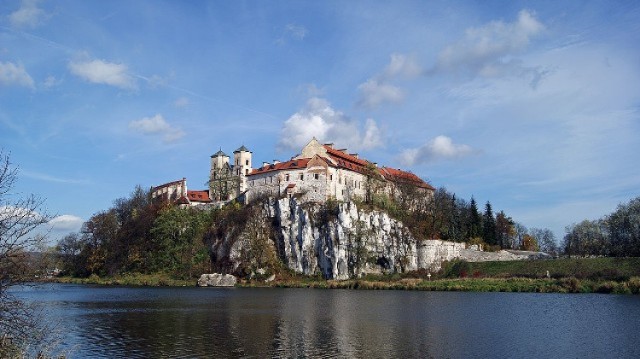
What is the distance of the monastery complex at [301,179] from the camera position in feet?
282

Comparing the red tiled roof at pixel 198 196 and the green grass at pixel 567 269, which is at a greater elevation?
the red tiled roof at pixel 198 196

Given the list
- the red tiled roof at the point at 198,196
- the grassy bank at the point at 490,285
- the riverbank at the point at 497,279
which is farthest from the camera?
the red tiled roof at the point at 198,196

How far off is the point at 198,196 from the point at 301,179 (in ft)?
79.4

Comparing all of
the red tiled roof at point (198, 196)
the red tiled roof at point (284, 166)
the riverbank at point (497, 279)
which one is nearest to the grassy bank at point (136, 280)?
the riverbank at point (497, 279)

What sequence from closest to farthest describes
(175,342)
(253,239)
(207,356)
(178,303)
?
(207,356), (175,342), (178,303), (253,239)

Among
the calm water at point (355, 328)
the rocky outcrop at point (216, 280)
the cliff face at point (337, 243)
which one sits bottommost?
the calm water at point (355, 328)

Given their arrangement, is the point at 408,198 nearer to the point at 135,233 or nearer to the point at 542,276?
the point at 542,276

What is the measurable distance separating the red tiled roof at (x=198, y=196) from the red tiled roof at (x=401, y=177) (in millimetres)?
32224

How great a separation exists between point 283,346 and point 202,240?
2567 inches

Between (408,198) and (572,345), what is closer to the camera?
(572,345)

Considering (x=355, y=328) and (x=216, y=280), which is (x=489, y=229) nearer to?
(x=216, y=280)

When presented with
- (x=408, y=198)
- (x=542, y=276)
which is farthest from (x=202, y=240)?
(x=542, y=276)

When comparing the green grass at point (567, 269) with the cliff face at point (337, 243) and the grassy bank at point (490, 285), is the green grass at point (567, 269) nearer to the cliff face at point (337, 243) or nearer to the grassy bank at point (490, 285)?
the grassy bank at point (490, 285)

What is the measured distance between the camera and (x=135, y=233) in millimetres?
94438
